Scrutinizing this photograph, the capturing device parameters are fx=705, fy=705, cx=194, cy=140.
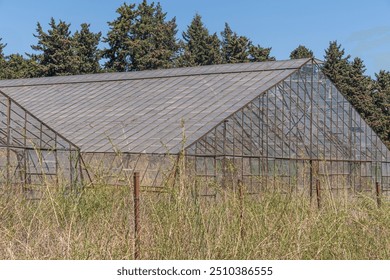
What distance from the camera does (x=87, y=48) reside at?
5772 cm

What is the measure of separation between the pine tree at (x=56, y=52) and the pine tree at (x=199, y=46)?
37.5 ft

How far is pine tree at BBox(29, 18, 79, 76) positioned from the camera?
54.1 metres

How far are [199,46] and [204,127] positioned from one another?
154 feet

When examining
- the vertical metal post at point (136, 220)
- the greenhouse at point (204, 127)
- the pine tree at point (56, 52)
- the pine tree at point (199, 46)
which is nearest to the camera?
the vertical metal post at point (136, 220)

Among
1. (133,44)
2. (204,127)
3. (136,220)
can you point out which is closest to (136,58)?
(133,44)

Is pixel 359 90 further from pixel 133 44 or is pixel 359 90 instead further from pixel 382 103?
pixel 133 44

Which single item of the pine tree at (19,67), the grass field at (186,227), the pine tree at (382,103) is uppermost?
the pine tree at (19,67)

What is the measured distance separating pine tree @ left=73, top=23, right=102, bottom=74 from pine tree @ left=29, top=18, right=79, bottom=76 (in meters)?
0.97

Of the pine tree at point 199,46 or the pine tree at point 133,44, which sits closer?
the pine tree at point 133,44

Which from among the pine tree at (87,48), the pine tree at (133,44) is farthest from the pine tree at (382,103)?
the pine tree at (87,48)

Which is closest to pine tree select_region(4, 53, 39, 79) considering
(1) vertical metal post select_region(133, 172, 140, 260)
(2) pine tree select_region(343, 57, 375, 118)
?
(2) pine tree select_region(343, 57, 375, 118)

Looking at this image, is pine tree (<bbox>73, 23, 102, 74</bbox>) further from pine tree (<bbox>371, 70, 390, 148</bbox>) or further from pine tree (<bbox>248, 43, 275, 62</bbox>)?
pine tree (<bbox>371, 70, 390, 148</bbox>)

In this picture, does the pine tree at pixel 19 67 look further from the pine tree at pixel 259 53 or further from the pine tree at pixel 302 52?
the pine tree at pixel 302 52

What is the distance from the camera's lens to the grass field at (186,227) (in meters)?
6.91
